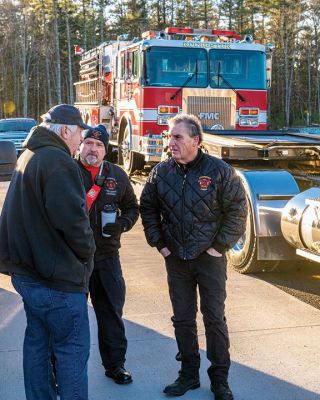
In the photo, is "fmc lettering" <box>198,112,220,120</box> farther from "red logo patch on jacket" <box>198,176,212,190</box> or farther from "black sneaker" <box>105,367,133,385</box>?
"black sneaker" <box>105,367,133,385</box>

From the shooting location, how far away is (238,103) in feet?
37.1

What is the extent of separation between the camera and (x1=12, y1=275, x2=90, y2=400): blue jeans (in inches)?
118

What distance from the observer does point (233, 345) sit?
4531mm

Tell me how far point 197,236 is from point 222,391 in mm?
912

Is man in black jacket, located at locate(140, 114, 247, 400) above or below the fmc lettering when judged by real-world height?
below

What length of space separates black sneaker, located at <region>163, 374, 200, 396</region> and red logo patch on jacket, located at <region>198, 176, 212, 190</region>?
3.83ft

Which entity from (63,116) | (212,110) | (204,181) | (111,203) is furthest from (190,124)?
(212,110)

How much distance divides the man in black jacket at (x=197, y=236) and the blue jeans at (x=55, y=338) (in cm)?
86

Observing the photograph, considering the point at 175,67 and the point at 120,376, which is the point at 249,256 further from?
the point at 175,67

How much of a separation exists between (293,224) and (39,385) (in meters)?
3.16

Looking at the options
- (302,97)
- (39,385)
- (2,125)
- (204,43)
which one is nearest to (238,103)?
(204,43)

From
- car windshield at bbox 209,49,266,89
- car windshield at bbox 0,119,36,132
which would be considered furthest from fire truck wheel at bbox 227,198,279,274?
car windshield at bbox 0,119,36,132

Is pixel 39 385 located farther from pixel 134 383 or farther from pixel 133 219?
pixel 133 219

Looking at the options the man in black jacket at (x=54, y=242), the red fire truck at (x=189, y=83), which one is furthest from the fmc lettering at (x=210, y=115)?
the man in black jacket at (x=54, y=242)
